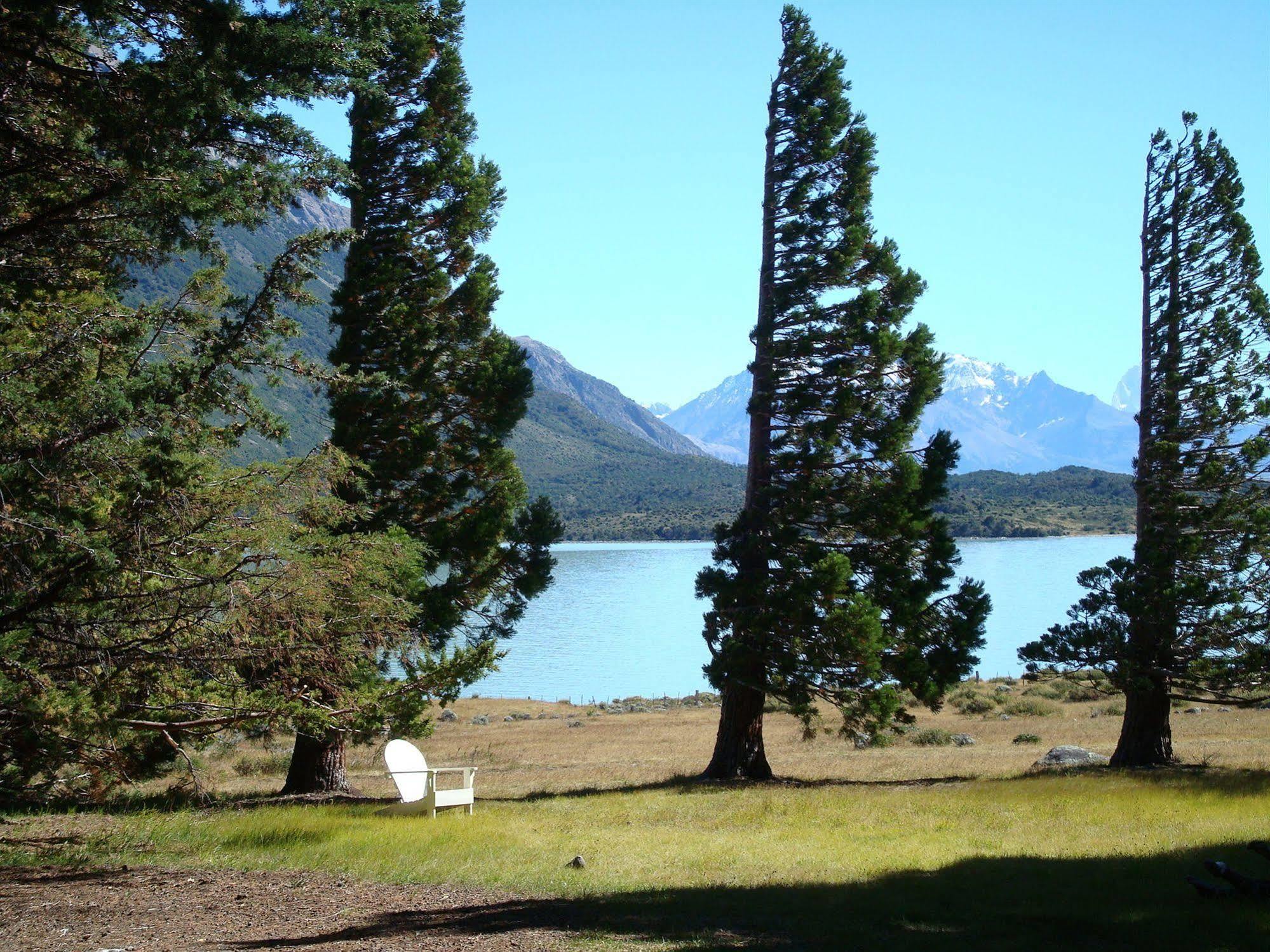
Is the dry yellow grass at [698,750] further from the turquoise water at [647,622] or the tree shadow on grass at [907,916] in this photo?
the tree shadow on grass at [907,916]

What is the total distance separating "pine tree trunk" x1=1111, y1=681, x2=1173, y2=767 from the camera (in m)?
16.8

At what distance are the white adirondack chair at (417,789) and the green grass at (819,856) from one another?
0.28 metres

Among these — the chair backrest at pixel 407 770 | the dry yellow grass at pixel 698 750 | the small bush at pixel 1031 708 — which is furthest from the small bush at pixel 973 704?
the chair backrest at pixel 407 770

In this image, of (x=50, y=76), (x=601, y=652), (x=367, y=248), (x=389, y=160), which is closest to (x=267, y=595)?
(x=50, y=76)

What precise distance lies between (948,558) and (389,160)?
10901 millimetres

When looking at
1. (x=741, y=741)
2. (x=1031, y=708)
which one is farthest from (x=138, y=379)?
(x=1031, y=708)

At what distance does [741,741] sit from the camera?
17094 millimetres

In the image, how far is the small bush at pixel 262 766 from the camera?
68.9 feet

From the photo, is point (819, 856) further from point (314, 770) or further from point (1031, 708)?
point (1031, 708)

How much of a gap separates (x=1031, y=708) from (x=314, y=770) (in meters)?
24.4

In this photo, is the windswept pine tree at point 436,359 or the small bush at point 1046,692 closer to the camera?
the windswept pine tree at point 436,359

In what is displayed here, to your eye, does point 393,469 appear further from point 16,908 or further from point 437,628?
point 16,908

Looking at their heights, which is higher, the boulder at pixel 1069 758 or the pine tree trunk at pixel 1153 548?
the pine tree trunk at pixel 1153 548

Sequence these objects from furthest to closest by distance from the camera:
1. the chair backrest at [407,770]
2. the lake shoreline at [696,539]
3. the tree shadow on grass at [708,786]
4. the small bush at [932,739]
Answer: the lake shoreline at [696,539] → the small bush at [932,739] → the tree shadow on grass at [708,786] → the chair backrest at [407,770]
